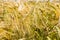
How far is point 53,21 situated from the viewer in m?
2.43

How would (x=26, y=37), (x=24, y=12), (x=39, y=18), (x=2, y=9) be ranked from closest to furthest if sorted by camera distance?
(x=26, y=37) < (x=39, y=18) < (x=24, y=12) < (x=2, y=9)

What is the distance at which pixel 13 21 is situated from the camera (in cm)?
233

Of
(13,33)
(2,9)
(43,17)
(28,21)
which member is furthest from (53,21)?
(2,9)

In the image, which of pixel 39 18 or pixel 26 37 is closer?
pixel 26 37

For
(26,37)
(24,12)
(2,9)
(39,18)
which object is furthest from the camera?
(2,9)

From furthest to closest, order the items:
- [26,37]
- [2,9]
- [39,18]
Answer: [2,9], [39,18], [26,37]

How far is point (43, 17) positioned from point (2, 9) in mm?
718

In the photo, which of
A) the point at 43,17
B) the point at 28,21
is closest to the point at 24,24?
the point at 28,21

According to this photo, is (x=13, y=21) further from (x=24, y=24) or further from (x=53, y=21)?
(x=53, y=21)

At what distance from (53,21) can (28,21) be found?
0.95 ft

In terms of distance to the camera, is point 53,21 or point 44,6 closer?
point 53,21

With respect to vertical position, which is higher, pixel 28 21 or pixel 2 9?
pixel 2 9

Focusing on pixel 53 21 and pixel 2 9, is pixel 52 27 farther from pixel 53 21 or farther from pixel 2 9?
pixel 2 9

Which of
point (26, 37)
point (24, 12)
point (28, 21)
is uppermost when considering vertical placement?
point (24, 12)
